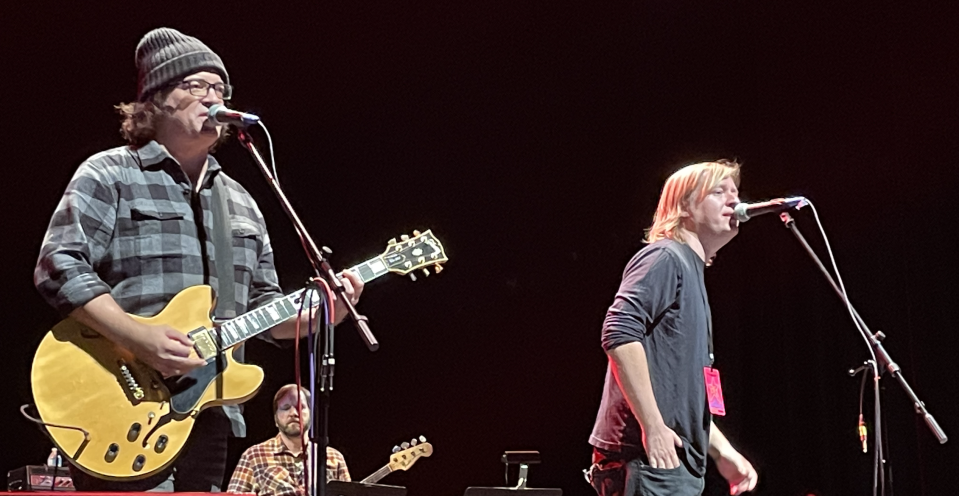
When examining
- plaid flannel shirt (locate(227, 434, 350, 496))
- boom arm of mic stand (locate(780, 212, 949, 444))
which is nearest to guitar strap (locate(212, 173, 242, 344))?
boom arm of mic stand (locate(780, 212, 949, 444))

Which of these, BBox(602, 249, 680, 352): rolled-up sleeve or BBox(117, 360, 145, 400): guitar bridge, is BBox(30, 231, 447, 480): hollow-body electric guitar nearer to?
BBox(117, 360, 145, 400): guitar bridge

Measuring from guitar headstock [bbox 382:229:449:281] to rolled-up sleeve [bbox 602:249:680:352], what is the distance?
0.72m

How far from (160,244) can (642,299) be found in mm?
1449

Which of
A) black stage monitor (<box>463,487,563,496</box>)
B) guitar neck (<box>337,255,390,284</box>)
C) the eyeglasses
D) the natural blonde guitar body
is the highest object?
the eyeglasses

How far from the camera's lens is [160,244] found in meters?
2.83

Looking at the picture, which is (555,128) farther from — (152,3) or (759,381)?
(152,3)

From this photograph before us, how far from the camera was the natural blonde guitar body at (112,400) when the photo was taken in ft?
8.83

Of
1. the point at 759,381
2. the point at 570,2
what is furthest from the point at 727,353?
the point at 570,2

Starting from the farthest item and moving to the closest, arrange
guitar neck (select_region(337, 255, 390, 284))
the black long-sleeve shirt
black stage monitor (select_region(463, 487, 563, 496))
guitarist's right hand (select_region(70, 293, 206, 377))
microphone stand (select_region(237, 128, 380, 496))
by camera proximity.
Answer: black stage monitor (select_region(463, 487, 563, 496))
guitar neck (select_region(337, 255, 390, 284))
the black long-sleeve shirt
guitarist's right hand (select_region(70, 293, 206, 377))
microphone stand (select_region(237, 128, 380, 496))

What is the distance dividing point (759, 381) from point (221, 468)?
15.2 ft

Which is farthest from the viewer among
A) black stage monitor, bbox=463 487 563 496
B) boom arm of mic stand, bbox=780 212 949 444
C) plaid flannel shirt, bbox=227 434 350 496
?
plaid flannel shirt, bbox=227 434 350 496

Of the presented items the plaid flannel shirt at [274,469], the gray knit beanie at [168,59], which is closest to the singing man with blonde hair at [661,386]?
the gray knit beanie at [168,59]

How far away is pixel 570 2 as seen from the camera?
6.96m

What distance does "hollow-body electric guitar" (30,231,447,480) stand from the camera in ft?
8.84
